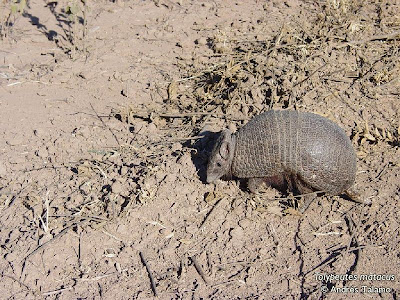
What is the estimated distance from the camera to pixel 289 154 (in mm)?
4883

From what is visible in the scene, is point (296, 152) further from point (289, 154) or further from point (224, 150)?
point (224, 150)

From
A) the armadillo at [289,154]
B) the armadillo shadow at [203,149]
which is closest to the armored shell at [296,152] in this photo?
the armadillo at [289,154]

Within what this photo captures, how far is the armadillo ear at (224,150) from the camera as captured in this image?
16.5ft

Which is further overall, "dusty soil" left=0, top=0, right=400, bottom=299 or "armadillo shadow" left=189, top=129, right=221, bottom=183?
"armadillo shadow" left=189, top=129, right=221, bottom=183

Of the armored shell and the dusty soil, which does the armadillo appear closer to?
the armored shell

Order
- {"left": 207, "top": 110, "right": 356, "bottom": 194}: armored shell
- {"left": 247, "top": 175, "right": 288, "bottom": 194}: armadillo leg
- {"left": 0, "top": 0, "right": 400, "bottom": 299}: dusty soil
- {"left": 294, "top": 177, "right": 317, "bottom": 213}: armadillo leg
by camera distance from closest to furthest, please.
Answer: {"left": 0, "top": 0, "right": 400, "bottom": 299}: dusty soil → {"left": 207, "top": 110, "right": 356, "bottom": 194}: armored shell → {"left": 294, "top": 177, "right": 317, "bottom": 213}: armadillo leg → {"left": 247, "top": 175, "right": 288, "bottom": 194}: armadillo leg

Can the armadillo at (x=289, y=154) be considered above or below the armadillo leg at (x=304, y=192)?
above

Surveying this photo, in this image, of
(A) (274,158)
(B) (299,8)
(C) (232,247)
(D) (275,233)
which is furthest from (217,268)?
(B) (299,8)

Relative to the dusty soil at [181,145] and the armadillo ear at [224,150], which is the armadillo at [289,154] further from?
the dusty soil at [181,145]

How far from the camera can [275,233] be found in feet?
15.7

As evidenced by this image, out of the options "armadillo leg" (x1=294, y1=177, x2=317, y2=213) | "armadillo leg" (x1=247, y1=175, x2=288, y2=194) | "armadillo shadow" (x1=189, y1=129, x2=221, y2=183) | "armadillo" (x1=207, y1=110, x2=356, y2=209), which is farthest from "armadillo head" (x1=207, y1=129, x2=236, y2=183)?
"armadillo leg" (x1=294, y1=177, x2=317, y2=213)

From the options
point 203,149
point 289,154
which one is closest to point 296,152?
point 289,154

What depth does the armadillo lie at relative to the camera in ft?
15.6

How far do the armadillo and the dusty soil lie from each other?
25 cm
